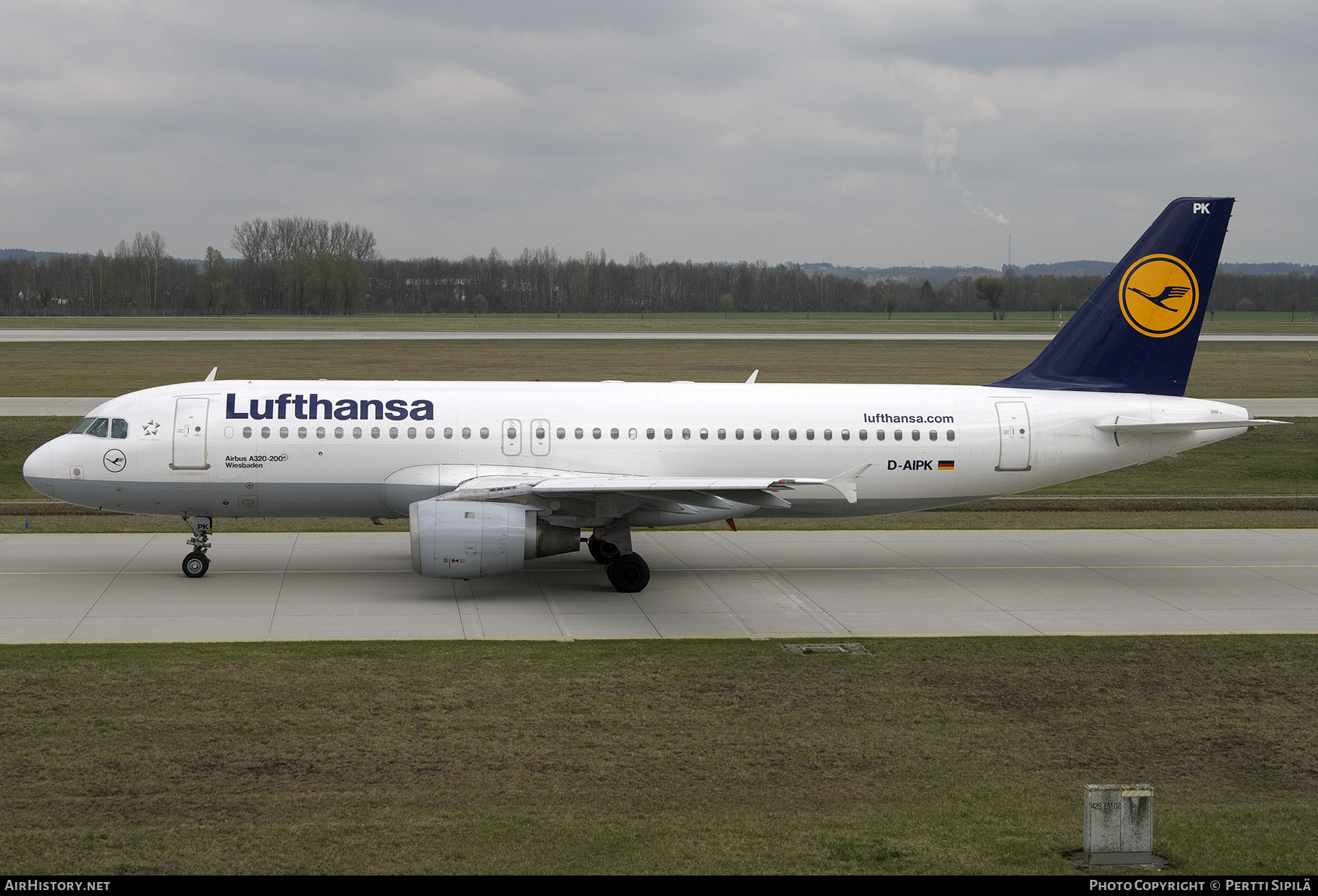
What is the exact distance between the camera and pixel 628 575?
22.8m

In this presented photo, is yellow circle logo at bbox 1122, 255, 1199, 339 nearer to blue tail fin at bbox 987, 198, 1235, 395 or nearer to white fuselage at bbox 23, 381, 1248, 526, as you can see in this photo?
blue tail fin at bbox 987, 198, 1235, 395

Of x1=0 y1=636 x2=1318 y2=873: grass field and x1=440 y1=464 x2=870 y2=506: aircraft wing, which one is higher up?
x1=440 y1=464 x2=870 y2=506: aircraft wing

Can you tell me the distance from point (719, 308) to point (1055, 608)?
17252 cm

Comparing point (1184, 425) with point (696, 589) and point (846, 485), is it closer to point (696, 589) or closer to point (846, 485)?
point (846, 485)

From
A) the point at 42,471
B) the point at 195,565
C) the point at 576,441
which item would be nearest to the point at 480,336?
the point at 195,565

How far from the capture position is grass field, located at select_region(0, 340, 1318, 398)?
2461 inches

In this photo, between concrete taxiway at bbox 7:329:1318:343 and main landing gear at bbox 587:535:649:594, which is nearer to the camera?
main landing gear at bbox 587:535:649:594

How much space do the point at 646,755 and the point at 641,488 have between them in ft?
25.9

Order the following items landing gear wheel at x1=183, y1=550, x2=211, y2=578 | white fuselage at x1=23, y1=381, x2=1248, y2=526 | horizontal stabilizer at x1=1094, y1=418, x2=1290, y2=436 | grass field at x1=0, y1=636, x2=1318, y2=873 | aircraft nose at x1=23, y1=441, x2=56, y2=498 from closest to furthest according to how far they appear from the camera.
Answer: grass field at x1=0, y1=636, x2=1318, y2=873 < aircraft nose at x1=23, y1=441, x2=56, y2=498 < white fuselage at x1=23, y1=381, x2=1248, y2=526 < landing gear wheel at x1=183, y1=550, x2=211, y2=578 < horizontal stabilizer at x1=1094, y1=418, x2=1290, y2=436

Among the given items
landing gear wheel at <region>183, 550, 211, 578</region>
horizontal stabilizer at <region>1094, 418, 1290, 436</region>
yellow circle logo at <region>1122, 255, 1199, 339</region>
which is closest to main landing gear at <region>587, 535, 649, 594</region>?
landing gear wheel at <region>183, 550, 211, 578</region>

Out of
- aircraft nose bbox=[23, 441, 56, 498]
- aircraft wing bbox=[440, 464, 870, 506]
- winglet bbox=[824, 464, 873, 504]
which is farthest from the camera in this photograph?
aircraft nose bbox=[23, 441, 56, 498]

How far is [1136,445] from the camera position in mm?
24969

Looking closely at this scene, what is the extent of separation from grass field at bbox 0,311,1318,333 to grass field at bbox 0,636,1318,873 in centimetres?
9684

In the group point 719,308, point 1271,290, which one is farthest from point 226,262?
point 1271,290
